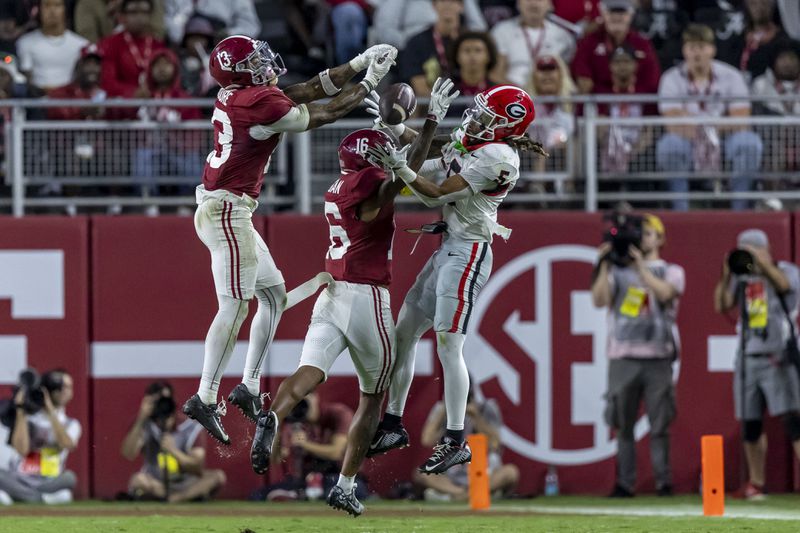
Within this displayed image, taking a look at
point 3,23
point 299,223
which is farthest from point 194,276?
point 3,23

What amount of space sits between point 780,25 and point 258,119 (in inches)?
351

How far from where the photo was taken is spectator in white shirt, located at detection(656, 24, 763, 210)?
17203 mm

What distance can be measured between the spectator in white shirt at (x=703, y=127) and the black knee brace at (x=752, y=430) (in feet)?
6.77

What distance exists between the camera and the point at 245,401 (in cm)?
1245

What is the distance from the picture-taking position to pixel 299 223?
17.6 metres

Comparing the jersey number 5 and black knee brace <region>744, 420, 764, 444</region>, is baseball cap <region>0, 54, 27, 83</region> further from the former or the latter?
black knee brace <region>744, 420, 764, 444</region>

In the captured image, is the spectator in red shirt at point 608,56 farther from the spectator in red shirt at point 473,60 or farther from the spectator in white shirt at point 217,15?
the spectator in white shirt at point 217,15

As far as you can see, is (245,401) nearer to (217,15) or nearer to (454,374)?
(454,374)

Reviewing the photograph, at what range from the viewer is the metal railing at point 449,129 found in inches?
Answer: 663

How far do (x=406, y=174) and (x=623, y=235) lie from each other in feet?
17.7

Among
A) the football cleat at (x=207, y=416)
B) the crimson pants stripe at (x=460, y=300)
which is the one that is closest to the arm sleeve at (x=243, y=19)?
the crimson pants stripe at (x=460, y=300)

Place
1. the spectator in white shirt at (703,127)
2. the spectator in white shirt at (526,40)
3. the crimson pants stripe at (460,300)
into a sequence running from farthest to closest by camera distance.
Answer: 1. the spectator in white shirt at (526,40)
2. the spectator in white shirt at (703,127)
3. the crimson pants stripe at (460,300)

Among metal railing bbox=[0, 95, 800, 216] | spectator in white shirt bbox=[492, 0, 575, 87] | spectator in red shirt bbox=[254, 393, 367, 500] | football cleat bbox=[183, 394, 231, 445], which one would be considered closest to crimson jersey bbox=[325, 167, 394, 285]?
football cleat bbox=[183, 394, 231, 445]

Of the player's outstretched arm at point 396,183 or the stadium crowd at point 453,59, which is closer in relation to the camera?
the player's outstretched arm at point 396,183
